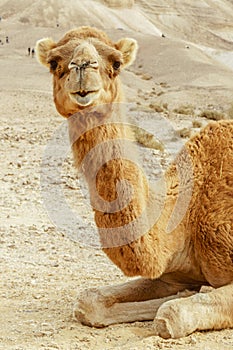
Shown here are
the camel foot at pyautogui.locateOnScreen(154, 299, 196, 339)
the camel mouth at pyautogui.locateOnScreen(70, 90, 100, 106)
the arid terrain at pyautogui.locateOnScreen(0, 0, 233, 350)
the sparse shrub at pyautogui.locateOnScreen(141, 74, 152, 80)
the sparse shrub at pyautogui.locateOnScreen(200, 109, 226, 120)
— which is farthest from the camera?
the sparse shrub at pyautogui.locateOnScreen(141, 74, 152, 80)

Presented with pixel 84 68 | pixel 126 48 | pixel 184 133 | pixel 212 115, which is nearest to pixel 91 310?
pixel 84 68

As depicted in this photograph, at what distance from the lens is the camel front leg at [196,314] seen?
5.12 metres

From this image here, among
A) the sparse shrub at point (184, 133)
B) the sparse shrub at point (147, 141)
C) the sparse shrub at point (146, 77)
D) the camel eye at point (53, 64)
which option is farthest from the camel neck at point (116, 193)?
the sparse shrub at point (146, 77)

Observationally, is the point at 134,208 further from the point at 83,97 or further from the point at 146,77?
the point at 146,77

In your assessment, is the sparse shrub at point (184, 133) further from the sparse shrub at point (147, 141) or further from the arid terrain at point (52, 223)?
the sparse shrub at point (147, 141)

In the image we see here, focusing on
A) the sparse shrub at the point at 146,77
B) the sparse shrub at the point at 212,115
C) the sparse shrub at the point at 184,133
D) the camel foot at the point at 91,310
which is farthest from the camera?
the sparse shrub at the point at 146,77

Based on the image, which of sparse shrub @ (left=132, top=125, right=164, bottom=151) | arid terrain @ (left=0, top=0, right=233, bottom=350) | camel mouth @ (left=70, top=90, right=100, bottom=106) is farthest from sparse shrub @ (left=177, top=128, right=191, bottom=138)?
camel mouth @ (left=70, top=90, right=100, bottom=106)

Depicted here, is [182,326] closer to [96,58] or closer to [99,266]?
[96,58]

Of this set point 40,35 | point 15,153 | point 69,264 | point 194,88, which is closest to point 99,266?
point 69,264

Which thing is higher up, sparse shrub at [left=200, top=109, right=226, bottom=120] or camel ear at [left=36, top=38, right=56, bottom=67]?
camel ear at [left=36, top=38, right=56, bottom=67]

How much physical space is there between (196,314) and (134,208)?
35.0 inches

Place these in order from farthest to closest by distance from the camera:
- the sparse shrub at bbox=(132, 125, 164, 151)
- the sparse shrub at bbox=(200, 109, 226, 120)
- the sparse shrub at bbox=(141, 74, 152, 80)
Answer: the sparse shrub at bbox=(141, 74, 152, 80)
the sparse shrub at bbox=(200, 109, 226, 120)
the sparse shrub at bbox=(132, 125, 164, 151)

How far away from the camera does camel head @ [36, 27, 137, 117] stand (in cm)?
496

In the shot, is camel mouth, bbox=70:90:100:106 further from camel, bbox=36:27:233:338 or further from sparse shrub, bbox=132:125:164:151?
sparse shrub, bbox=132:125:164:151
